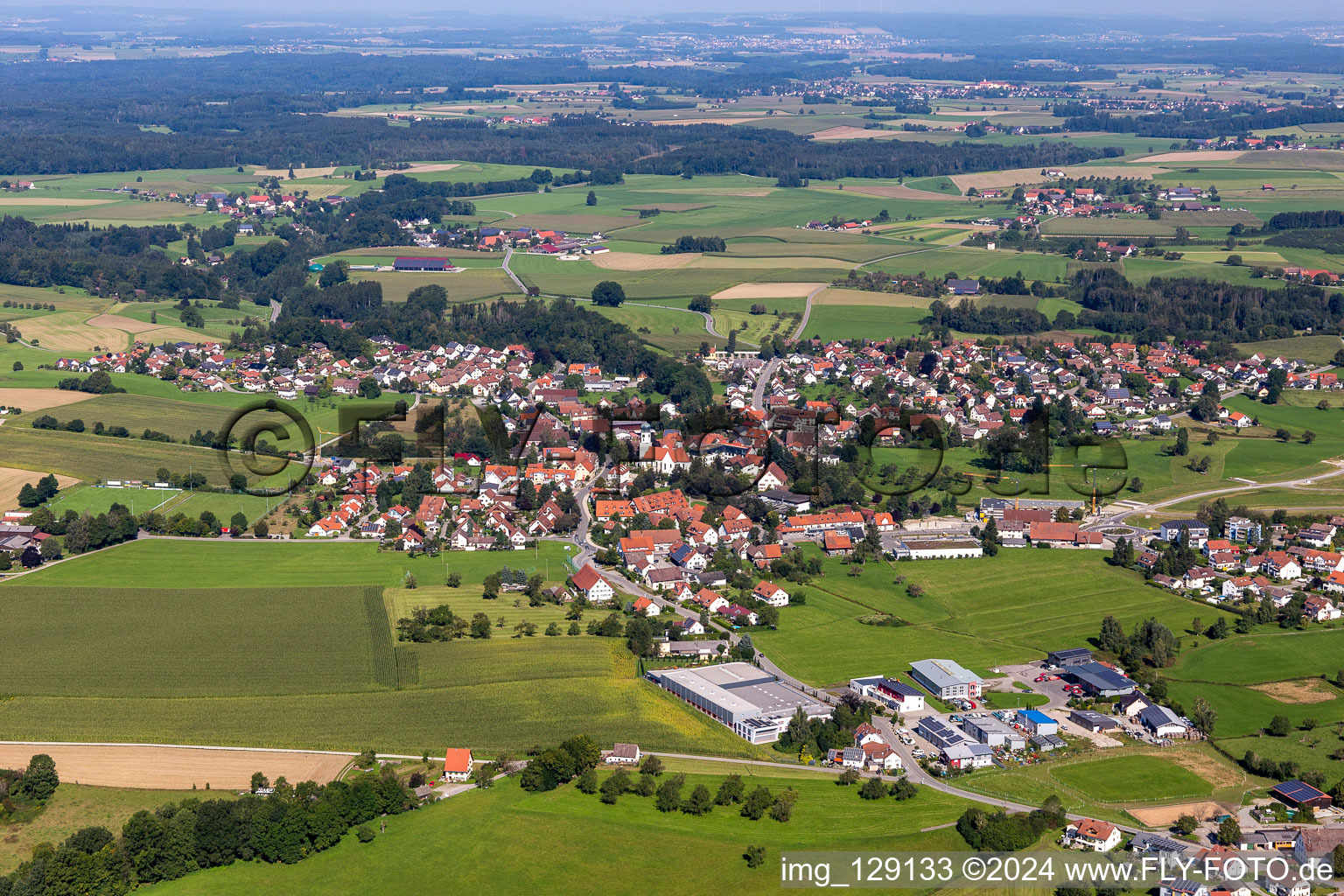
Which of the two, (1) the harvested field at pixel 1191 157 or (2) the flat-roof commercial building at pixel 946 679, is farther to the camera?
(1) the harvested field at pixel 1191 157

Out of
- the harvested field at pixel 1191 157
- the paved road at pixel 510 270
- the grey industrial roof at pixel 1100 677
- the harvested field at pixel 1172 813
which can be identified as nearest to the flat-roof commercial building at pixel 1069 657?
the grey industrial roof at pixel 1100 677

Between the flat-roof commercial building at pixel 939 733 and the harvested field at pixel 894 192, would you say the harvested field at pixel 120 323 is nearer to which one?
the flat-roof commercial building at pixel 939 733

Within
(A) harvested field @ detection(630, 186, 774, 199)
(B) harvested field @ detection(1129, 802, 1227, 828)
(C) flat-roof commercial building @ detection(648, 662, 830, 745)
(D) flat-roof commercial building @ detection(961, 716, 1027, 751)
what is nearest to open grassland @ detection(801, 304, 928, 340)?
(C) flat-roof commercial building @ detection(648, 662, 830, 745)

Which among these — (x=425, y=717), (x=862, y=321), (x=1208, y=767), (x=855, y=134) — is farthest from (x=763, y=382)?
(x=855, y=134)

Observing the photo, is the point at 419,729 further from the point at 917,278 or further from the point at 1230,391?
the point at 917,278

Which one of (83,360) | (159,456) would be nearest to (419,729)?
(159,456)

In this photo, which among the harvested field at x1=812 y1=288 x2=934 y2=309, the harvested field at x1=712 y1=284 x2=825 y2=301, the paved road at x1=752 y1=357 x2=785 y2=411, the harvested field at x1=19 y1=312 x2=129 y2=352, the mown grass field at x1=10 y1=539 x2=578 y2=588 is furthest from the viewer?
the harvested field at x1=712 y1=284 x2=825 y2=301
